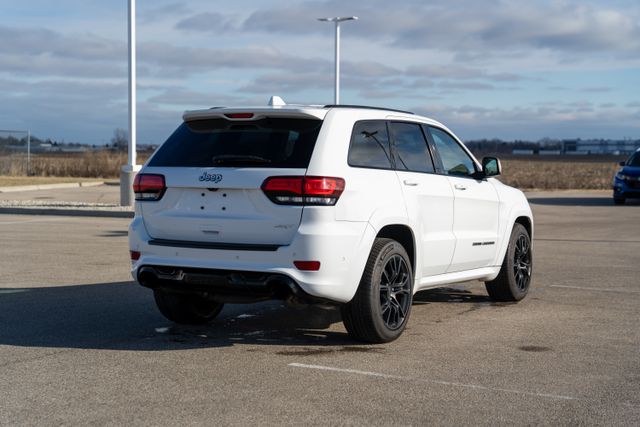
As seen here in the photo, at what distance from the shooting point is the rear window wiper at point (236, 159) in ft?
24.6

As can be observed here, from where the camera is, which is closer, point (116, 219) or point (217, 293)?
point (217, 293)

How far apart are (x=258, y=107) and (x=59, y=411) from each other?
9.79ft

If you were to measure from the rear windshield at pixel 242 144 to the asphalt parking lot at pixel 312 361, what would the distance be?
1.47 meters

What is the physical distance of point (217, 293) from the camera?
7.56 meters

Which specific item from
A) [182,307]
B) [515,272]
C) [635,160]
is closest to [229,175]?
[182,307]

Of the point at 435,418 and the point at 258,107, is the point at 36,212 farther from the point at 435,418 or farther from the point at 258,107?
the point at 435,418

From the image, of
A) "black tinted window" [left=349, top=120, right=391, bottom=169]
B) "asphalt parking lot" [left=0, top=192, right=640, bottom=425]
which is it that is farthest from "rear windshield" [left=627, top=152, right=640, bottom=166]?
"black tinted window" [left=349, top=120, right=391, bottom=169]

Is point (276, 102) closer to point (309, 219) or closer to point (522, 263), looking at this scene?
point (309, 219)

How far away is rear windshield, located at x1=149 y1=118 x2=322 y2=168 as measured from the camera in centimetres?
747

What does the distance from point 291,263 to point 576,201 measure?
27.6 m

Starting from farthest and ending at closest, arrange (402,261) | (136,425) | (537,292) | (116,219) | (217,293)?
(116,219) → (537,292) → (402,261) → (217,293) → (136,425)

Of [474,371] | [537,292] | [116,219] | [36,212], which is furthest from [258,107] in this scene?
[36,212]

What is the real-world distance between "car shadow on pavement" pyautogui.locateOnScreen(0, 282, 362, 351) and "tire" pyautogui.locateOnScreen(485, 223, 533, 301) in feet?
6.08

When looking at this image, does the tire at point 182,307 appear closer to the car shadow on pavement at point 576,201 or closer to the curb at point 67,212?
the curb at point 67,212
